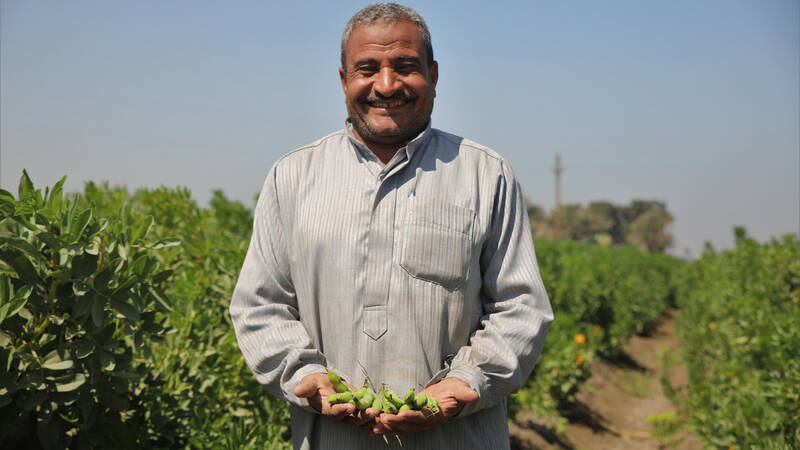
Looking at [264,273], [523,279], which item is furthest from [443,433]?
[264,273]

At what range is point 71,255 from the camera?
216 cm

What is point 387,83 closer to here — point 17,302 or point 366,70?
point 366,70

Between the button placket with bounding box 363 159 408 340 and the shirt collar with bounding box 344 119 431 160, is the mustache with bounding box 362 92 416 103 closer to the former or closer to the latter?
the shirt collar with bounding box 344 119 431 160

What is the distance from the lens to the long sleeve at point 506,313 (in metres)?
1.85

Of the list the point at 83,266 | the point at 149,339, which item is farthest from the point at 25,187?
the point at 149,339

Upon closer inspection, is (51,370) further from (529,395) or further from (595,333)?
(595,333)

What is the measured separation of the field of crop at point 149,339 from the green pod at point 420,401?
109 centimetres

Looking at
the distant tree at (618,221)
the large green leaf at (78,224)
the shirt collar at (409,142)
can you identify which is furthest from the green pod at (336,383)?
the distant tree at (618,221)

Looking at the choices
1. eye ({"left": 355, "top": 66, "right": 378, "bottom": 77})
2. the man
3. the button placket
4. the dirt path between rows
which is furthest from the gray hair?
the dirt path between rows

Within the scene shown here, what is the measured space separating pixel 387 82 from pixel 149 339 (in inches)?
56.5

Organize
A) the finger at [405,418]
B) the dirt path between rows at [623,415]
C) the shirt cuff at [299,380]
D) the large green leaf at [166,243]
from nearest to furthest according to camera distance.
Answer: the finger at [405,418] < the shirt cuff at [299,380] < the large green leaf at [166,243] < the dirt path between rows at [623,415]

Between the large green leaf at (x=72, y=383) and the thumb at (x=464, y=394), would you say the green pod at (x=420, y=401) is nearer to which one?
the thumb at (x=464, y=394)

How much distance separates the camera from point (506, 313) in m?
1.92

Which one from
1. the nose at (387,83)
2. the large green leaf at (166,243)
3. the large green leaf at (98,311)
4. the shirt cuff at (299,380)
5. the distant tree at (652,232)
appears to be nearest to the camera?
the shirt cuff at (299,380)
